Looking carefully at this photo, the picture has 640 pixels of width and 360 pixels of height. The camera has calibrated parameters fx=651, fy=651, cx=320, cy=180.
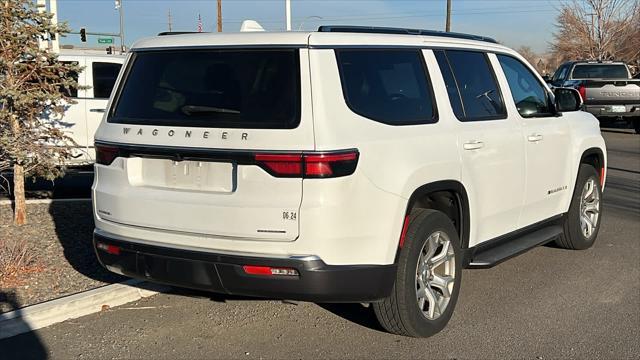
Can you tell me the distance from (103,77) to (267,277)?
7.35m

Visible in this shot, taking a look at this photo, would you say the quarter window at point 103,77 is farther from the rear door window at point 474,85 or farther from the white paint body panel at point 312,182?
the rear door window at point 474,85

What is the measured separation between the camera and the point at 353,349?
13.5 feet

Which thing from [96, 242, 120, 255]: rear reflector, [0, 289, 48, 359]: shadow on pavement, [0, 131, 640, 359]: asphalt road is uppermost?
[96, 242, 120, 255]: rear reflector

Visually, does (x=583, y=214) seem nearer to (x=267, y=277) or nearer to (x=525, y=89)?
(x=525, y=89)

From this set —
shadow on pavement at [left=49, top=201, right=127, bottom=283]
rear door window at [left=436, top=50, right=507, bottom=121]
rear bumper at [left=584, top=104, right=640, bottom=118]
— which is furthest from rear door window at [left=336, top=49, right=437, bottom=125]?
rear bumper at [left=584, top=104, right=640, bottom=118]

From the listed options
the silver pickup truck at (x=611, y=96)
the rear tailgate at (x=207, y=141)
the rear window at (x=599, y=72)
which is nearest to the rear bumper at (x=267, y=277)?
the rear tailgate at (x=207, y=141)

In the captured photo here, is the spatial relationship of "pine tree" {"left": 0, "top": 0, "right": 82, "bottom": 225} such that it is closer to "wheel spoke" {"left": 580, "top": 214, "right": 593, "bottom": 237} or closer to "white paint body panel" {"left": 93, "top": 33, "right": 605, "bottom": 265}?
"white paint body panel" {"left": 93, "top": 33, "right": 605, "bottom": 265}

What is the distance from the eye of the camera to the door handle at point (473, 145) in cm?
440

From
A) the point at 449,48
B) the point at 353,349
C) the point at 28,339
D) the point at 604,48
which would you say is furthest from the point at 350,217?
the point at 604,48

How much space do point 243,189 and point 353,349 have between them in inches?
52.4

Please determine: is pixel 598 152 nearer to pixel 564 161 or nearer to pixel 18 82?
pixel 564 161

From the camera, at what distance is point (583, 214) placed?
6461mm

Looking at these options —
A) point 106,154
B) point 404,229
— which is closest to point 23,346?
point 106,154

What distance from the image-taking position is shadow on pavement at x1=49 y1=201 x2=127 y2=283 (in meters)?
5.41
